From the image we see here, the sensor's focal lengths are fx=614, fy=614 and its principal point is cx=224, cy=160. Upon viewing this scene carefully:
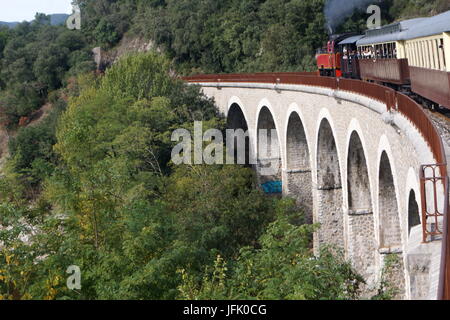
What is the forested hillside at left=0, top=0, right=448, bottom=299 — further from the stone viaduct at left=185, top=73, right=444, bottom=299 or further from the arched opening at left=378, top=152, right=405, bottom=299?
the arched opening at left=378, top=152, right=405, bottom=299

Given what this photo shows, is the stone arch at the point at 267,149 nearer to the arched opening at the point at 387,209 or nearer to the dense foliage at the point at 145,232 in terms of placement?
the dense foliage at the point at 145,232

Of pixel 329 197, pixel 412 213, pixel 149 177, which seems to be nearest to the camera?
pixel 412 213

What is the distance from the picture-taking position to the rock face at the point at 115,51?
6619 cm

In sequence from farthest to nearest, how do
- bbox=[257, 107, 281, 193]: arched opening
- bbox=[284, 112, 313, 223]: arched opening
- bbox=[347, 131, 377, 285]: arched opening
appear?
bbox=[257, 107, 281, 193]: arched opening < bbox=[284, 112, 313, 223]: arched opening < bbox=[347, 131, 377, 285]: arched opening

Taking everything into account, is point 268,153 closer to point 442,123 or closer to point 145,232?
point 145,232

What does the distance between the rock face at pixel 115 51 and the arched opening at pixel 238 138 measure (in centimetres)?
3372

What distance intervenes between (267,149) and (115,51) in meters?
43.5

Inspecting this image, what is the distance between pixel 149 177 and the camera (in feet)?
79.9

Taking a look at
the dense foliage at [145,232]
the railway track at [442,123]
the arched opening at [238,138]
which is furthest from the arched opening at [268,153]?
the railway track at [442,123]

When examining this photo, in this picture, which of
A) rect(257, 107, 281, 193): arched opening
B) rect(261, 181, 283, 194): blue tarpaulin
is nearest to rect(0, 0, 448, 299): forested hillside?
rect(261, 181, 283, 194): blue tarpaulin

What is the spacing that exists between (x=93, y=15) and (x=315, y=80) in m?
63.0

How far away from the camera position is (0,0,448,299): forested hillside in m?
11.5

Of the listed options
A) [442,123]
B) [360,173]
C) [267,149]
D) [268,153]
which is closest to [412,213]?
[442,123]

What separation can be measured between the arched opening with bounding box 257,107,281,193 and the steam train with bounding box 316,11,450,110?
360 cm
